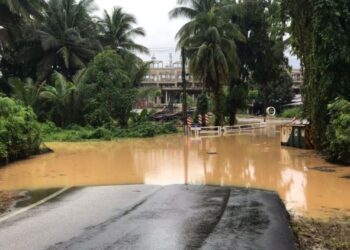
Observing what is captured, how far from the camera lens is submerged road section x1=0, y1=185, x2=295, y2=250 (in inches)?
279

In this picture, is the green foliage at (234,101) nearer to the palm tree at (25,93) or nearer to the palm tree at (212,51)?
the palm tree at (212,51)

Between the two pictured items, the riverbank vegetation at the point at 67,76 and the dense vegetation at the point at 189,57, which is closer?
the dense vegetation at the point at 189,57

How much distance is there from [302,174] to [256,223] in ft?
29.1

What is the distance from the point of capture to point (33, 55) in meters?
44.6

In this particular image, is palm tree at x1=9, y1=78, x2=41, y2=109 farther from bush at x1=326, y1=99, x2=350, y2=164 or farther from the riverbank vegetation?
bush at x1=326, y1=99, x2=350, y2=164

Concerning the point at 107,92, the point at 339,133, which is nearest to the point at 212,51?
the point at 107,92

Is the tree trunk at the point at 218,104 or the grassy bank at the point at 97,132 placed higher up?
the tree trunk at the point at 218,104

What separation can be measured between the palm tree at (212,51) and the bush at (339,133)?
17.3 m

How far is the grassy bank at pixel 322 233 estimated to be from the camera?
23.5 ft

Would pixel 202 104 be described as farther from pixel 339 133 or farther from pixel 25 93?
pixel 339 133

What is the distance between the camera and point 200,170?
1791 cm

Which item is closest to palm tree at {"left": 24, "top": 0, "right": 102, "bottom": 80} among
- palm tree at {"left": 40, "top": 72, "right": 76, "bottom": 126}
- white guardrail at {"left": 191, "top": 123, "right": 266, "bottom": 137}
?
palm tree at {"left": 40, "top": 72, "right": 76, "bottom": 126}

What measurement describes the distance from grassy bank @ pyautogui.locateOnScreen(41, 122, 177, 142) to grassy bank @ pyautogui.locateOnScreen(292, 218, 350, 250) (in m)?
22.6

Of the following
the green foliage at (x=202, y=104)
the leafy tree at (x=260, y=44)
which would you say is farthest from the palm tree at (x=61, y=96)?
the leafy tree at (x=260, y=44)
